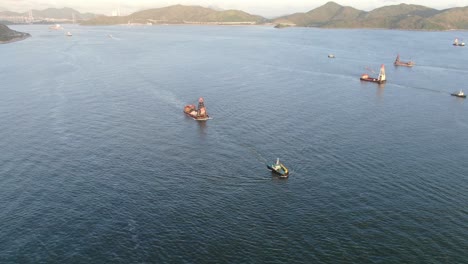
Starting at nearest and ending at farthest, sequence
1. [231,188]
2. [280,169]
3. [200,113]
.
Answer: [231,188], [280,169], [200,113]

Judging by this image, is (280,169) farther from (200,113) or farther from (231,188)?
(200,113)

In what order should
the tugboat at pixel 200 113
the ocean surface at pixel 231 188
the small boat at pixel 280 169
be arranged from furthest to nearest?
the tugboat at pixel 200 113 → the small boat at pixel 280 169 → the ocean surface at pixel 231 188

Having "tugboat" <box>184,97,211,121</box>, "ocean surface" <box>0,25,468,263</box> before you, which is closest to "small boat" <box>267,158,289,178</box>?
"ocean surface" <box>0,25,468,263</box>

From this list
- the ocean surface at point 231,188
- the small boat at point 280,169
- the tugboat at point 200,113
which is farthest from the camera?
the tugboat at point 200,113

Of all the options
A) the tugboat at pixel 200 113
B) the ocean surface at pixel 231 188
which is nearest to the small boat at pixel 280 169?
the ocean surface at pixel 231 188

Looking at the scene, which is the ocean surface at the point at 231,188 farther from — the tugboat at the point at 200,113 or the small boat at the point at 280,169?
the tugboat at the point at 200,113

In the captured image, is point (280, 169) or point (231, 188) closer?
point (231, 188)

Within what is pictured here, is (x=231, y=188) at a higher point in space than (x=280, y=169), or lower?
lower

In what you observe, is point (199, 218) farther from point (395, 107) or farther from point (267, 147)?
point (395, 107)

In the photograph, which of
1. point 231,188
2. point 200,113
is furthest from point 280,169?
point 200,113

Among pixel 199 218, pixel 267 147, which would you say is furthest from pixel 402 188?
pixel 199 218

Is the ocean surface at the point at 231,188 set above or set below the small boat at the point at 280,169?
below
